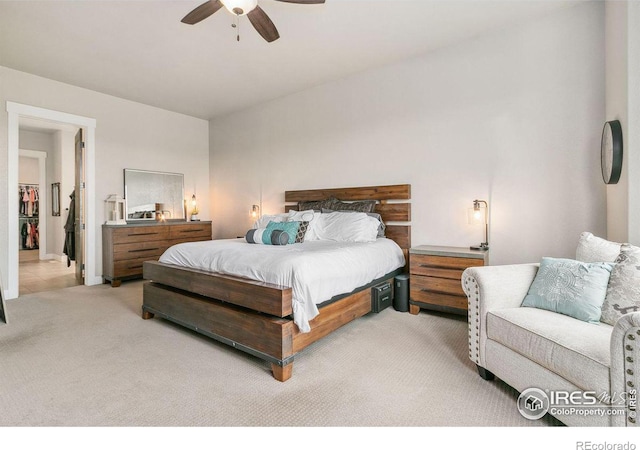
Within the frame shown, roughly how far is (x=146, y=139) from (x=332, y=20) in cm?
383

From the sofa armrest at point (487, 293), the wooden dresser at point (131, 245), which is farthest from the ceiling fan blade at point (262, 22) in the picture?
the wooden dresser at point (131, 245)

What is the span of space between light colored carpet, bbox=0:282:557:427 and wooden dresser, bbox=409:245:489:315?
8.2 inches

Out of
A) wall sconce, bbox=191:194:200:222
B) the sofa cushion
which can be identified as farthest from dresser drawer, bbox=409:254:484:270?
wall sconce, bbox=191:194:200:222

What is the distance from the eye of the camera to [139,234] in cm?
471

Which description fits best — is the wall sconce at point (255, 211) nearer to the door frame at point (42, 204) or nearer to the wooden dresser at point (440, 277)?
the wooden dresser at point (440, 277)

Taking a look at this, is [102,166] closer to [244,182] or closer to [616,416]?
[244,182]

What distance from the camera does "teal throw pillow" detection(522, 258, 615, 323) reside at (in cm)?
166

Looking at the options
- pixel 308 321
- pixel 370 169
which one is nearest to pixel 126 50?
pixel 370 169

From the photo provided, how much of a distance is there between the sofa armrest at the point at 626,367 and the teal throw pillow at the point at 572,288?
1.61 ft

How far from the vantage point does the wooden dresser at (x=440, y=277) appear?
2951 millimetres

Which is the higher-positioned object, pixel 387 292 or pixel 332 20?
pixel 332 20

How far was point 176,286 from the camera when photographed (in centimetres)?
276

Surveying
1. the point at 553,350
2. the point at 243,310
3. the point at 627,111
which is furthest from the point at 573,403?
the point at 627,111

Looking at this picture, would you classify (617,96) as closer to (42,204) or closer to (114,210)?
(114,210)
